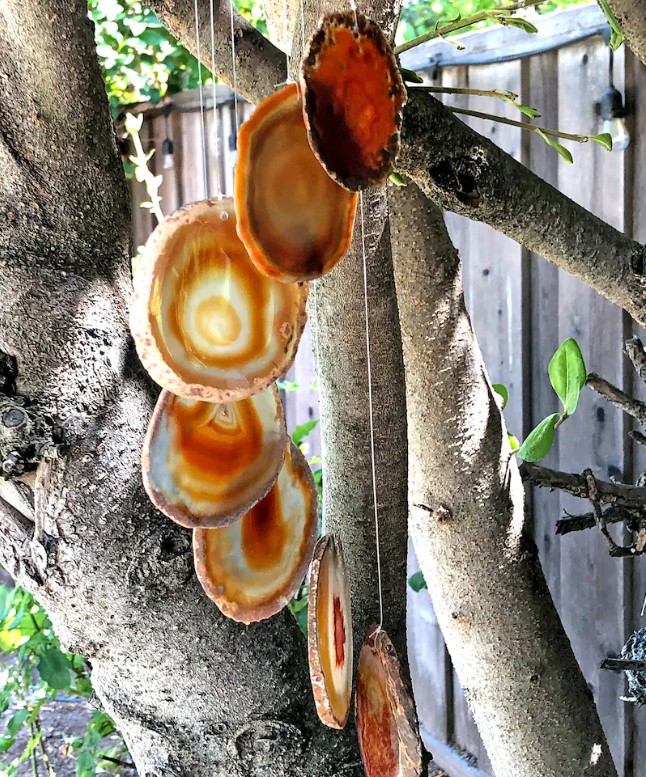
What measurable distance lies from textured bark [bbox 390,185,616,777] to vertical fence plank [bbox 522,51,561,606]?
62 cm

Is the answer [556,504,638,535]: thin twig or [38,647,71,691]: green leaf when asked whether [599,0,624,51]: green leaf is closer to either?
[556,504,638,535]: thin twig

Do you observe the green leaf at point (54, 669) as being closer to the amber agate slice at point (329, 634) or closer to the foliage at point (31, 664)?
the foliage at point (31, 664)

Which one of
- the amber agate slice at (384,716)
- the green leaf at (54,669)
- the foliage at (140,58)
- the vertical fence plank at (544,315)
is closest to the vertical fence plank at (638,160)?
the vertical fence plank at (544,315)

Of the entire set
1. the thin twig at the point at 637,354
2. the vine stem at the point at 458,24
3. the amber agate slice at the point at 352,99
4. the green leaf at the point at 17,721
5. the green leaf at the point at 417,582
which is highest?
the vine stem at the point at 458,24

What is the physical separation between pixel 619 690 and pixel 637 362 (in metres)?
0.73

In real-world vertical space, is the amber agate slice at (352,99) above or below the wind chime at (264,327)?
above

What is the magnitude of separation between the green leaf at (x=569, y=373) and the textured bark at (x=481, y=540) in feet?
0.36

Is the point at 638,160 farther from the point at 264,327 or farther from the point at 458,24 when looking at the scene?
the point at 264,327

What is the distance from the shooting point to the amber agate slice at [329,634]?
0.44 meters

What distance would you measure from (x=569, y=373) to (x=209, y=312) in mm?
520

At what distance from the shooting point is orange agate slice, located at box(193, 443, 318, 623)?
45 centimetres

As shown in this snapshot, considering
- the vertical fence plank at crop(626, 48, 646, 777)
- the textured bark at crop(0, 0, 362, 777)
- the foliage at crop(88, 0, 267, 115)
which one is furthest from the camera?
the foliage at crop(88, 0, 267, 115)

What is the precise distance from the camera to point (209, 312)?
40 centimetres

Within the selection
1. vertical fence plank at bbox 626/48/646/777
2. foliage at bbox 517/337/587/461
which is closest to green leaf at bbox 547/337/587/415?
foliage at bbox 517/337/587/461
